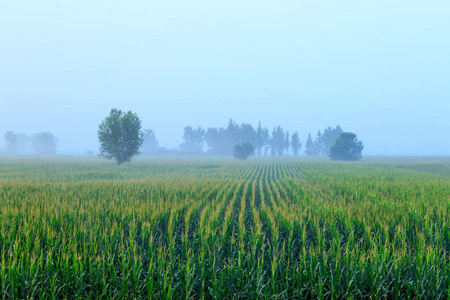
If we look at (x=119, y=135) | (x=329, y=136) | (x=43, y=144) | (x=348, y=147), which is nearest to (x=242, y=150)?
(x=348, y=147)

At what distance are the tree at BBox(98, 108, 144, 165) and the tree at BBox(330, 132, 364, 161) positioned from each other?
68.7 m

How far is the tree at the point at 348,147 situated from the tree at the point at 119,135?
68.7 metres

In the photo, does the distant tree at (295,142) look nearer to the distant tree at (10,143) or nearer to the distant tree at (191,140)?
the distant tree at (191,140)

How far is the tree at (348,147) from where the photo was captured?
88062 millimetres

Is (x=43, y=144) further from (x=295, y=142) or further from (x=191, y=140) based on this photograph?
(x=295, y=142)

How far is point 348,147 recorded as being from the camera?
88.0 m

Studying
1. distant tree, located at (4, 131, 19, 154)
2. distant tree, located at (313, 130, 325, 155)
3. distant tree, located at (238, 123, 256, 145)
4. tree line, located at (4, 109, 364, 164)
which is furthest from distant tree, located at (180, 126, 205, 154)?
distant tree, located at (4, 131, 19, 154)

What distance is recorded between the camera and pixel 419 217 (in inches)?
347

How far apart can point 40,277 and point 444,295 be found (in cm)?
785

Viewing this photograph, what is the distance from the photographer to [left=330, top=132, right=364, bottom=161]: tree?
88.1 m

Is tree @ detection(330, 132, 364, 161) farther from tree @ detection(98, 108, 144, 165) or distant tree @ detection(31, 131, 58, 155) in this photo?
distant tree @ detection(31, 131, 58, 155)

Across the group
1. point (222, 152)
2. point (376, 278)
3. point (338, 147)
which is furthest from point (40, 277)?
point (222, 152)

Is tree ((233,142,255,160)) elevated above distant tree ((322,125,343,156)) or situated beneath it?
situated beneath

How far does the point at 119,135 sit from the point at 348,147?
74.2 meters
